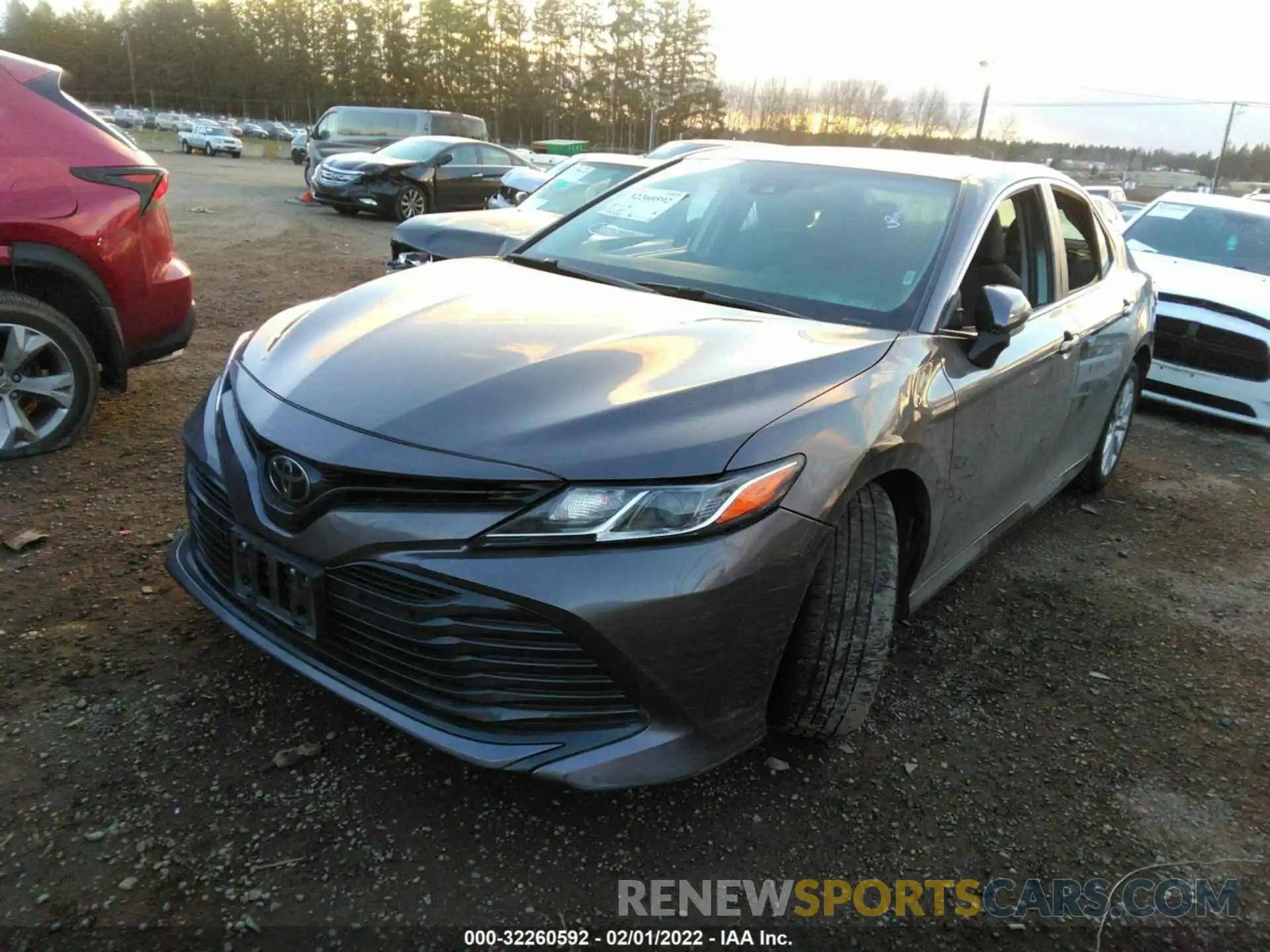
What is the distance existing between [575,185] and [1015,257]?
6.06 meters

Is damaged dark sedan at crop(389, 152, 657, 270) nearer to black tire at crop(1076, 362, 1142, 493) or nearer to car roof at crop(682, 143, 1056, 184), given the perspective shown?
car roof at crop(682, 143, 1056, 184)

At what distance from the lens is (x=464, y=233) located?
6742mm

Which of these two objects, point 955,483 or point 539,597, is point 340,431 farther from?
point 955,483

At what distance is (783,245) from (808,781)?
5.56 feet

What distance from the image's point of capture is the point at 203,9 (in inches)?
3342

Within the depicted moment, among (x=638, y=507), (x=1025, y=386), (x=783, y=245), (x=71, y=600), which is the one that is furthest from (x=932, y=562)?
(x=71, y=600)

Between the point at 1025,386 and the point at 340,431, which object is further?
the point at 1025,386

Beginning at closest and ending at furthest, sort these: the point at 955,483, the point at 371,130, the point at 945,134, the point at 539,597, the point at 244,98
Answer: the point at 539,597 < the point at 955,483 < the point at 371,130 < the point at 945,134 < the point at 244,98

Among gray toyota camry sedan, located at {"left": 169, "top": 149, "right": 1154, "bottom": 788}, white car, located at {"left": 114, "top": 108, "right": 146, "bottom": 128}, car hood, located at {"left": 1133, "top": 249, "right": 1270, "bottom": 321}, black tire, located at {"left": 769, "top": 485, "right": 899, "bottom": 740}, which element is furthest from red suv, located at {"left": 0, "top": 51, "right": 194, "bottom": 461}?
white car, located at {"left": 114, "top": 108, "right": 146, "bottom": 128}

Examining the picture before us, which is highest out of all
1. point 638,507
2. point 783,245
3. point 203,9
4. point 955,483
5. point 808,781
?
point 203,9

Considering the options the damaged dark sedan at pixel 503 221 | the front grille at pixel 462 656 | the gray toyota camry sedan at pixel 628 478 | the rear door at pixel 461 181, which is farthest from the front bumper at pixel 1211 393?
the rear door at pixel 461 181

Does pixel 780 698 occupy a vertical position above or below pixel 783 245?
below

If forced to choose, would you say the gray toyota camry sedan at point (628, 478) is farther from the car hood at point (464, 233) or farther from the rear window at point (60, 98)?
the car hood at point (464, 233)

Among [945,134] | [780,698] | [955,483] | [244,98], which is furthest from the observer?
[244,98]
